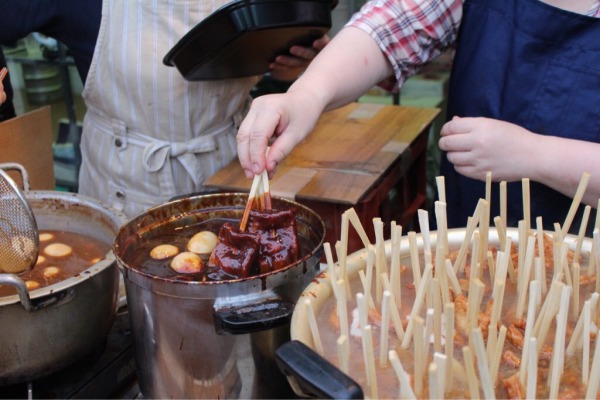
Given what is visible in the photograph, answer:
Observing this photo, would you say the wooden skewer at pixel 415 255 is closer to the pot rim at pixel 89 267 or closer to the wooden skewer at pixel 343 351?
the wooden skewer at pixel 343 351

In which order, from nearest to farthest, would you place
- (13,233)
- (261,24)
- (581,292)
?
(581,292) → (13,233) → (261,24)

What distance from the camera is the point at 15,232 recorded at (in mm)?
1198

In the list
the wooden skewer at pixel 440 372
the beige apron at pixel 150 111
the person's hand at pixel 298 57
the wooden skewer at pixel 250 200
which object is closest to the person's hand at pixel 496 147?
the wooden skewer at pixel 250 200

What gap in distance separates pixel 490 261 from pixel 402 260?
152 mm

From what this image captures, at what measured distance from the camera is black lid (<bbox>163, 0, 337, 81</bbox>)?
152cm

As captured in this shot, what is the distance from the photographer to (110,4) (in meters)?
1.86

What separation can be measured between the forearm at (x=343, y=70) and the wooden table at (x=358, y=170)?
332 millimetres

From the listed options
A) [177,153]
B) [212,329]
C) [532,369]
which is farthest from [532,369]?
[177,153]

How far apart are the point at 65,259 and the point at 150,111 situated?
24.9 inches

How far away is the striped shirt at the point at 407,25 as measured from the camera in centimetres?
146

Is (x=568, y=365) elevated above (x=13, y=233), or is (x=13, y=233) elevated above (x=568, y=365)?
(x=13, y=233)

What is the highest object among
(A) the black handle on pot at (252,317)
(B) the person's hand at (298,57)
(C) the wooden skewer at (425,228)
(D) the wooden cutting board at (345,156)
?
(B) the person's hand at (298,57)

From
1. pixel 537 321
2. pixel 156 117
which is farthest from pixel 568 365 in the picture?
pixel 156 117

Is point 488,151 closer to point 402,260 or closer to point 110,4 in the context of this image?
point 402,260
